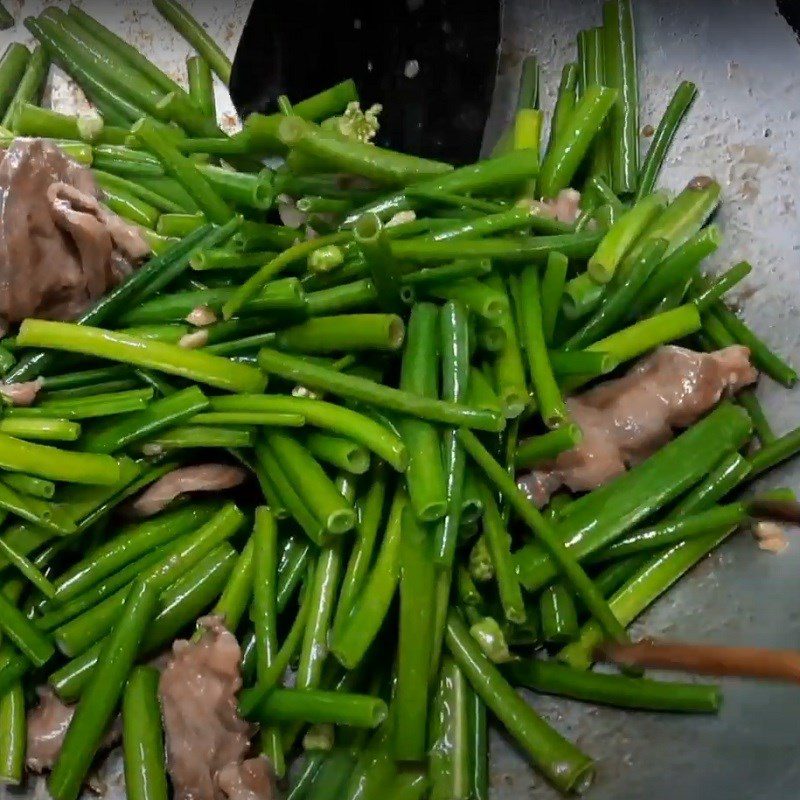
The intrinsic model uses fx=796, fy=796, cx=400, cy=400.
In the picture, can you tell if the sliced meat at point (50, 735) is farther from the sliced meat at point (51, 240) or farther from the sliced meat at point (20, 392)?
the sliced meat at point (51, 240)

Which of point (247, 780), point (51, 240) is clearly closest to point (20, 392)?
point (51, 240)

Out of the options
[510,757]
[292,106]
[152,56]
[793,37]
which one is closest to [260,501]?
[510,757]

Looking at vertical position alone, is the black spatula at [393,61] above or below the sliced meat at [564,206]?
above

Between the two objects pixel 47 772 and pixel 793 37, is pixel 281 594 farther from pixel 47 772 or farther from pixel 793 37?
pixel 793 37

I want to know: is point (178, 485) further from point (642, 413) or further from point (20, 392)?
point (642, 413)

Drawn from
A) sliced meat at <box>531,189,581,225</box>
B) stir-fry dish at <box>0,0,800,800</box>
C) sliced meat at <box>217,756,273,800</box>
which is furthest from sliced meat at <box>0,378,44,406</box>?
sliced meat at <box>531,189,581,225</box>

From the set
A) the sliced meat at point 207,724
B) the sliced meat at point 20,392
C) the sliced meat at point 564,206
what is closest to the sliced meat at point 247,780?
the sliced meat at point 207,724

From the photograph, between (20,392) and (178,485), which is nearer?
(20,392)

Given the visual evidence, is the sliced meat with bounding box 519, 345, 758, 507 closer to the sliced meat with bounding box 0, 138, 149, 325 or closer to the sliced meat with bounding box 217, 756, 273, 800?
the sliced meat with bounding box 217, 756, 273, 800
